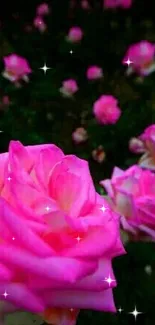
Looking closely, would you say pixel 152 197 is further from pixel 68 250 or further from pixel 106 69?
pixel 106 69

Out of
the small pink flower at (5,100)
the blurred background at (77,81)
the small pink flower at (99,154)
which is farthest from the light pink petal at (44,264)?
the small pink flower at (5,100)

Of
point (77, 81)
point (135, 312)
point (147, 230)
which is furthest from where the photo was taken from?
point (77, 81)

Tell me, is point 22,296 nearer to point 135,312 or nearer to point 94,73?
point 135,312

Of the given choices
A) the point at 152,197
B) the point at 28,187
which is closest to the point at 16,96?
the point at 152,197

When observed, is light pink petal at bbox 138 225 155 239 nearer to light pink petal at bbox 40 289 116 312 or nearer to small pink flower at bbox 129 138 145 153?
light pink petal at bbox 40 289 116 312

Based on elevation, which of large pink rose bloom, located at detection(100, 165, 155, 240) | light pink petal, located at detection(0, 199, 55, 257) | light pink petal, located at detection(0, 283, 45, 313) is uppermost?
large pink rose bloom, located at detection(100, 165, 155, 240)

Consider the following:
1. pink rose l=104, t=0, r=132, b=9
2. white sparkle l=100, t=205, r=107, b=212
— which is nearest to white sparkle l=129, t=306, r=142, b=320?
white sparkle l=100, t=205, r=107, b=212

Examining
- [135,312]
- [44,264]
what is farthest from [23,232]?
[135,312]

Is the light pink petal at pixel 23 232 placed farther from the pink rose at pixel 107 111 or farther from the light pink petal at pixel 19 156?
the pink rose at pixel 107 111
